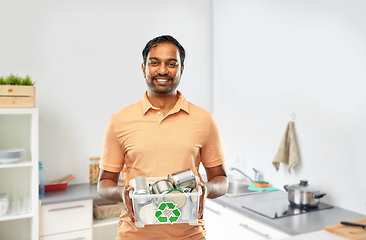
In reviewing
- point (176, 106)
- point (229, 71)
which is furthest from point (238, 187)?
point (176, 106)

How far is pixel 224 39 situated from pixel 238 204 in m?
1.78

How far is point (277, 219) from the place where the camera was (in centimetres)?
200

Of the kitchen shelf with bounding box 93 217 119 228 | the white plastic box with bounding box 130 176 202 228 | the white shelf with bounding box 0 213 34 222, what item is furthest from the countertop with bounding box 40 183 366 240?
the white plastic box with bounding box 130 176 202 228

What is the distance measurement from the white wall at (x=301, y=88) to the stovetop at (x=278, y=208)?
0.22 m

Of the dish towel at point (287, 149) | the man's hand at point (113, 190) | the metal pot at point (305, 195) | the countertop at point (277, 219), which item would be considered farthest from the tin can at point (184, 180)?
the dish towel at point (287, 149)

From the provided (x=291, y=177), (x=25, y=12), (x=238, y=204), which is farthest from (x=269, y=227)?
(x=25, y=12)

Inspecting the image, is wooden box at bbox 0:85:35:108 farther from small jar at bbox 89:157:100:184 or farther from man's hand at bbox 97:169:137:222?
man's hand at bbox 97:169:137:222

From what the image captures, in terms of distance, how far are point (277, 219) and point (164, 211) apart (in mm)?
1145

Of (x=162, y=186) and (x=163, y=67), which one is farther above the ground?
(x=163, y=67)

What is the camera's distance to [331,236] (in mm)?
1562

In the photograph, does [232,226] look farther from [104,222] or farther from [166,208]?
[166,208]

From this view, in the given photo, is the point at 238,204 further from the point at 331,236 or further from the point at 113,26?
the point at 113,26

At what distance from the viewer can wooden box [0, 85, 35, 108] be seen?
94.3 inches

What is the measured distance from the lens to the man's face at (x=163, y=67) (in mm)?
1307
